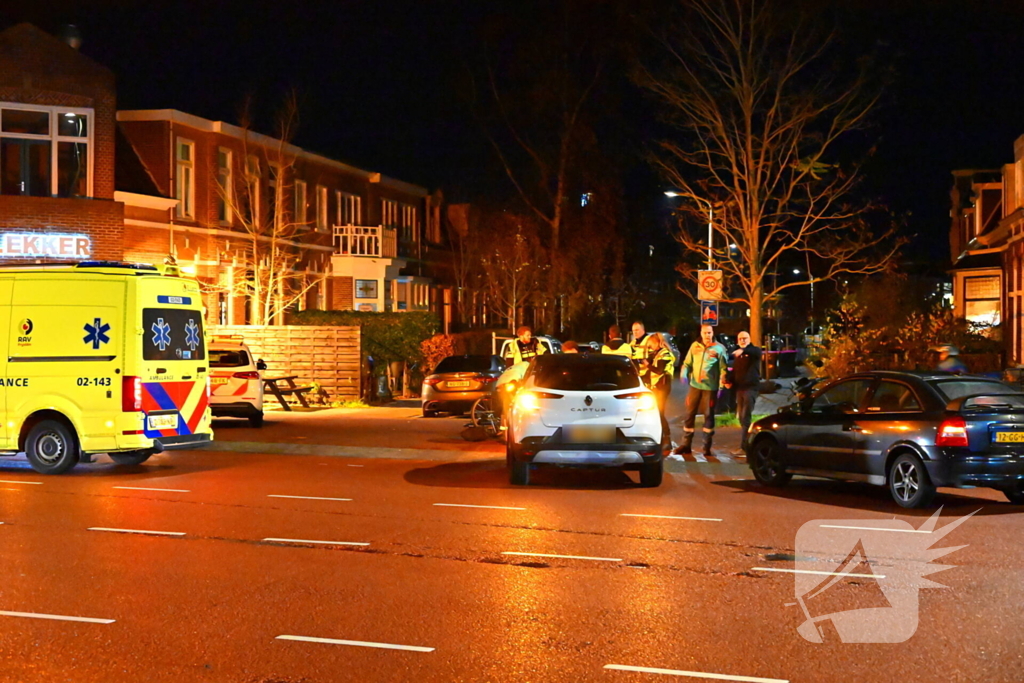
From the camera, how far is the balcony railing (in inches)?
1687

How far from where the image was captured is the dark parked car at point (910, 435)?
11.8 meters

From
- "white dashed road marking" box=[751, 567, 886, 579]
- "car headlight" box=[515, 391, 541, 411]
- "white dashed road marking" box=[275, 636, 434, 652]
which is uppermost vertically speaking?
"car headlight" box=[515, 391, 541, 411]

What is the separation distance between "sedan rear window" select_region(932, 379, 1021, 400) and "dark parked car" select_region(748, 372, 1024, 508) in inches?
0.4

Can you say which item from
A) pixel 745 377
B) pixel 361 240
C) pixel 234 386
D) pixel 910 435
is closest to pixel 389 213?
pixel 361 240

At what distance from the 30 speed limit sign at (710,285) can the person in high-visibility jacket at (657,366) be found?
6.07 m

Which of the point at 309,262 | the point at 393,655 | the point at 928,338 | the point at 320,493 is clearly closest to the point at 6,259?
the point at 309,262

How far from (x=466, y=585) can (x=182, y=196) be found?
26.9 meters

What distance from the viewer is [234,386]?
2278cm

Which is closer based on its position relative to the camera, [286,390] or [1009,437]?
[1009,437]

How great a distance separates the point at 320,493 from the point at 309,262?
90.4 ft

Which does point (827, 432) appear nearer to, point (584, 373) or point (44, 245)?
point (584, 373)

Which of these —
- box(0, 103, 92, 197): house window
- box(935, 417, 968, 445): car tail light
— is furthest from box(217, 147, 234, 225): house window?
box(935, 417, 968, 445): car tail light

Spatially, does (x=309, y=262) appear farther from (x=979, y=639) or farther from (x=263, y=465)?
(x=979, y=639)

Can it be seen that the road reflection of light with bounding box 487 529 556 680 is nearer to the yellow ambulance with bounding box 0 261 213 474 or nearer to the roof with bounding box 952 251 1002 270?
the yellow ambulance with bounding box 0 261 213 474
